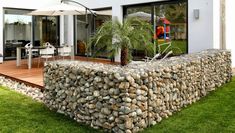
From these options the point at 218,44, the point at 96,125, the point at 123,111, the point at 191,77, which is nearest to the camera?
the point at 123,111

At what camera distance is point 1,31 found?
15.3 m

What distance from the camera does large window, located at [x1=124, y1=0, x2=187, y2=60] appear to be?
12.2 metres

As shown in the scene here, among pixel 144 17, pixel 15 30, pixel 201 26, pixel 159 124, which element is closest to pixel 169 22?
pixel 144 17

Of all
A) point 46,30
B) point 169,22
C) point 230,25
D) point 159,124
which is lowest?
point 159,124

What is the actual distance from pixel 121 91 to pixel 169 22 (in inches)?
321

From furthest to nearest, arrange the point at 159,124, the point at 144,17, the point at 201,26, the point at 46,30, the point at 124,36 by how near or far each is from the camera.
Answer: the point at 46,30 → the point at 144,17 → the point at 201,26 → the point at 124,36 → the point at 159,124

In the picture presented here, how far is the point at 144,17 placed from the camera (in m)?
13.6

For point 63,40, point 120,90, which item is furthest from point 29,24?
point 120,90

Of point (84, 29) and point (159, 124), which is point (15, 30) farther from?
→ point (159, 124)

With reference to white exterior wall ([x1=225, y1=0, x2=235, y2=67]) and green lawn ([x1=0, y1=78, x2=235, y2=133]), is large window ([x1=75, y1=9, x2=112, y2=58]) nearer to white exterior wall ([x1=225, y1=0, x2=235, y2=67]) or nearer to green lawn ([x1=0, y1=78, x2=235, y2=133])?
white exterior wall ([x1=225, y1=0, x2=235, y2=67])

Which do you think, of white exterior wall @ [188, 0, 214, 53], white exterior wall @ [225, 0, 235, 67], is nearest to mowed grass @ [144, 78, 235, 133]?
white exterior wall @ [188, 0, 214, 53]

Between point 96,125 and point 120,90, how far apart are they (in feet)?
3.19

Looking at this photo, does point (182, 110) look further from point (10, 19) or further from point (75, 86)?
point (10, 19)

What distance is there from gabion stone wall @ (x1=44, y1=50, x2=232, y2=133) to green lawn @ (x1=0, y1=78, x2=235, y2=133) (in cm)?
20
